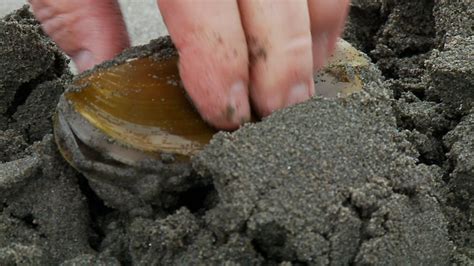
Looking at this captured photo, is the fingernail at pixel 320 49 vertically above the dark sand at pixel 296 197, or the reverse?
the fingernail at pixel 320 49

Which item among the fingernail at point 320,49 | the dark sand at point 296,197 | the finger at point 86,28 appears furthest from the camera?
the finger at point 86,28

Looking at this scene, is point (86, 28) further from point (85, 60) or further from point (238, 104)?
point (238, 104)

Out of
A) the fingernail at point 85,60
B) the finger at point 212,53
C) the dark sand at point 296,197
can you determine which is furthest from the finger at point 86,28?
the finger at point 212,53

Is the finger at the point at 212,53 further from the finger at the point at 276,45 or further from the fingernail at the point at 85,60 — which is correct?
the fingernail at the point at 85,60

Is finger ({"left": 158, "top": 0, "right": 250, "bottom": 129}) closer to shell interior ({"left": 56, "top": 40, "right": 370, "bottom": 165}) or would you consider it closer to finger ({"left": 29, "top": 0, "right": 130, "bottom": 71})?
shell interior ({"left": 56, "top": 40, "right": 370, "bottom": 165})

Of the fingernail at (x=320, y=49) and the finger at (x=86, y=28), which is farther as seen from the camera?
the finger at (x=86, y=28)

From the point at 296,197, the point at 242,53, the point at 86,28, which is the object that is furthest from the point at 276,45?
the point at 86,28
